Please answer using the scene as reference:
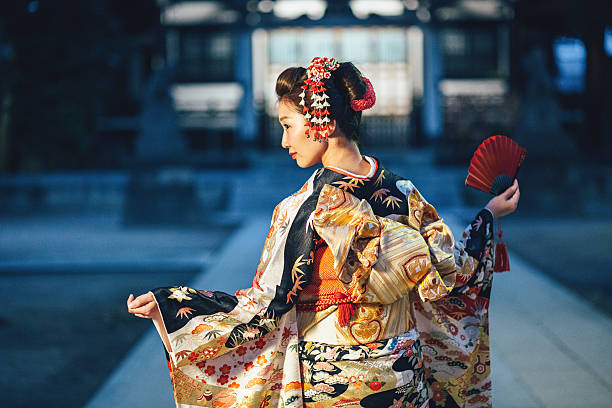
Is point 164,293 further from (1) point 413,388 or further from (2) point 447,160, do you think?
(2) point 447,160

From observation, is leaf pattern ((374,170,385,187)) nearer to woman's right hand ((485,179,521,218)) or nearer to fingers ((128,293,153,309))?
woman's right hand ((485,179,521,218))

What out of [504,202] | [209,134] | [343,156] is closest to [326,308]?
[343,156]

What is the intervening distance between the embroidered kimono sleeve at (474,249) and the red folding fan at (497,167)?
0.07 m

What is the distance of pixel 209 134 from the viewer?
18.0m

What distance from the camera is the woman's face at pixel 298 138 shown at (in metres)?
1.93

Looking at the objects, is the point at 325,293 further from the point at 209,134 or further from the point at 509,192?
the point at 209,134

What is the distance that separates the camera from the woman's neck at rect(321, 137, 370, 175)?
193cm

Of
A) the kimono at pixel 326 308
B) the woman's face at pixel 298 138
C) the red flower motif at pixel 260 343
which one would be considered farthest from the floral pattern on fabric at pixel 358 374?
the woman's face at pixel 298 138

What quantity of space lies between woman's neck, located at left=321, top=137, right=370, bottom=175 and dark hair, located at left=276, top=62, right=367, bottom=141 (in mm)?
37

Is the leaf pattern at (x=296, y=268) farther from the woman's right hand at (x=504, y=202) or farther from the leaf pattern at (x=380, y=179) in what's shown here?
the woman's right hand at (x=504, y=202)

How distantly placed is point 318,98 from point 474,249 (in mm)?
700

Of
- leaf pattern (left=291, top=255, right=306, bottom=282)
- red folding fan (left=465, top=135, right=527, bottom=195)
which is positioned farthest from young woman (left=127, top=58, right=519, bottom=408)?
red folding fan (left=465, top=135, right=527, bottom=195)

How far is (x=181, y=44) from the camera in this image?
19328mm

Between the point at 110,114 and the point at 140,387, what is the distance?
49.4ft
